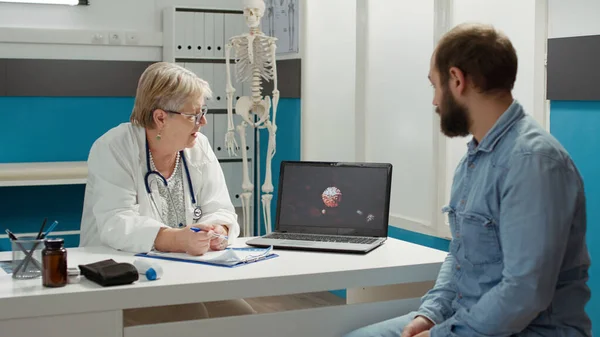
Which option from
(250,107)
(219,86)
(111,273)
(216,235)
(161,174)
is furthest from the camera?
(219,86)

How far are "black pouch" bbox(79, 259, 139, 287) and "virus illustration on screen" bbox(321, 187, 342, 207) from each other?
729 mm

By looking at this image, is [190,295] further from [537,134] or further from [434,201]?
[434,201]

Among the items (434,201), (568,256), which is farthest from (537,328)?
(434,201)

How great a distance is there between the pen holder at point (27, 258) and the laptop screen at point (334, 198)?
78cm

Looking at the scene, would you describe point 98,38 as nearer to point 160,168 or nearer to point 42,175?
point 42,175

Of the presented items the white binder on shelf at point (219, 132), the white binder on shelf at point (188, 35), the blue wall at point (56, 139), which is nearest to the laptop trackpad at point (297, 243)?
the blue wall at point (56, 139)

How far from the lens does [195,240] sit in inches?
81.4

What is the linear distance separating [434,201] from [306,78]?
4.64 feet

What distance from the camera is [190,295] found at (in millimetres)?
1771

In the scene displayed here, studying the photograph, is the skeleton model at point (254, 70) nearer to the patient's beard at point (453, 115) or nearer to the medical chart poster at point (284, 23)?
the medical chart poster at point (284, 23)

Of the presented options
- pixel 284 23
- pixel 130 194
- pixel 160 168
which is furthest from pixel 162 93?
pixel 284 23

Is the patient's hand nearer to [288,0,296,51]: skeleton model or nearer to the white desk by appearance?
the white desk

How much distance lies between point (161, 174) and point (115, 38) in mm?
2936

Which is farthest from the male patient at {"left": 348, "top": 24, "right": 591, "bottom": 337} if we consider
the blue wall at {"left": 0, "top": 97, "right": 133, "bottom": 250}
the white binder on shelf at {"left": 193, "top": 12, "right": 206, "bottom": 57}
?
the blue wall at {"left": 0, "top": 97, "right": 133, "bottom": 250}
